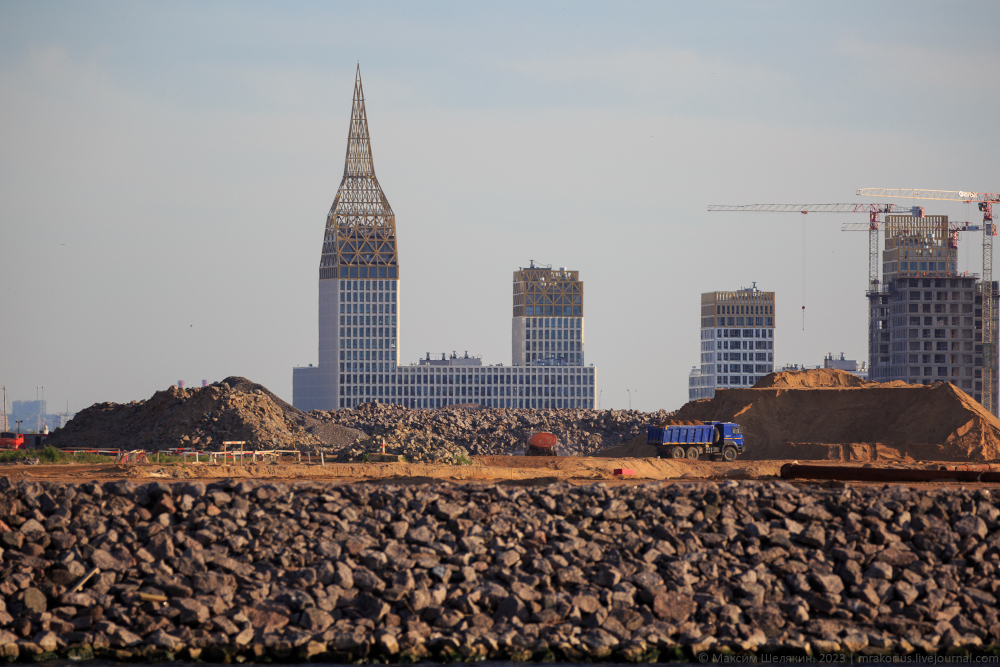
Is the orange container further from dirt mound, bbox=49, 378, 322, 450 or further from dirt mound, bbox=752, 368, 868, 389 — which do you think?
dirt mound, bbox=752, 368, 868, 389

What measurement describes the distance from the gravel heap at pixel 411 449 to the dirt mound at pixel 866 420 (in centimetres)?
2218

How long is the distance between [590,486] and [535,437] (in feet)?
138

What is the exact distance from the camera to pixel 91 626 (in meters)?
28.4

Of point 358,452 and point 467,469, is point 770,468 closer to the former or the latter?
point 467,469

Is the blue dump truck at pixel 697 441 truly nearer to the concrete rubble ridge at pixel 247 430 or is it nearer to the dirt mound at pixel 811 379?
the concrete rubble ridge at pixel 247 430

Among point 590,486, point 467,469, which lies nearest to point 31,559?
point 590,486

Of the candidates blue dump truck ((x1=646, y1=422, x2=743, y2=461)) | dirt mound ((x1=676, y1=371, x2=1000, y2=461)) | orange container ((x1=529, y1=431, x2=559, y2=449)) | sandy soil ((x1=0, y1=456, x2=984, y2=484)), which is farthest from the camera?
orange container ((x1=529, y1=431, x2=559, y2=449))

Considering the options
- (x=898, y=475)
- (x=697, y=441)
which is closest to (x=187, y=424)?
(x=697, y=441)

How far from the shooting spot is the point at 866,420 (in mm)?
83062

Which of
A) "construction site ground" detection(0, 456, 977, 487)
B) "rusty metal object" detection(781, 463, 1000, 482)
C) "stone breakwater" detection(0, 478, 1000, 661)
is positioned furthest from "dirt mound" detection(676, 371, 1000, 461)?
"stone breakwater" detection(0, 478, 1000, 661)

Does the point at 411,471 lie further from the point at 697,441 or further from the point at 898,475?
the point at 697,441

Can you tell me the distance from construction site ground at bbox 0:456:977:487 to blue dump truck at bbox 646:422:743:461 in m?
2.53

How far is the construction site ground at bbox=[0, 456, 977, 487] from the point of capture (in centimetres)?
4566

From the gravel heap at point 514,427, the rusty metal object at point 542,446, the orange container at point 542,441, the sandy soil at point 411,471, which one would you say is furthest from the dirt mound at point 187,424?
the sandy soil at point 411,471
